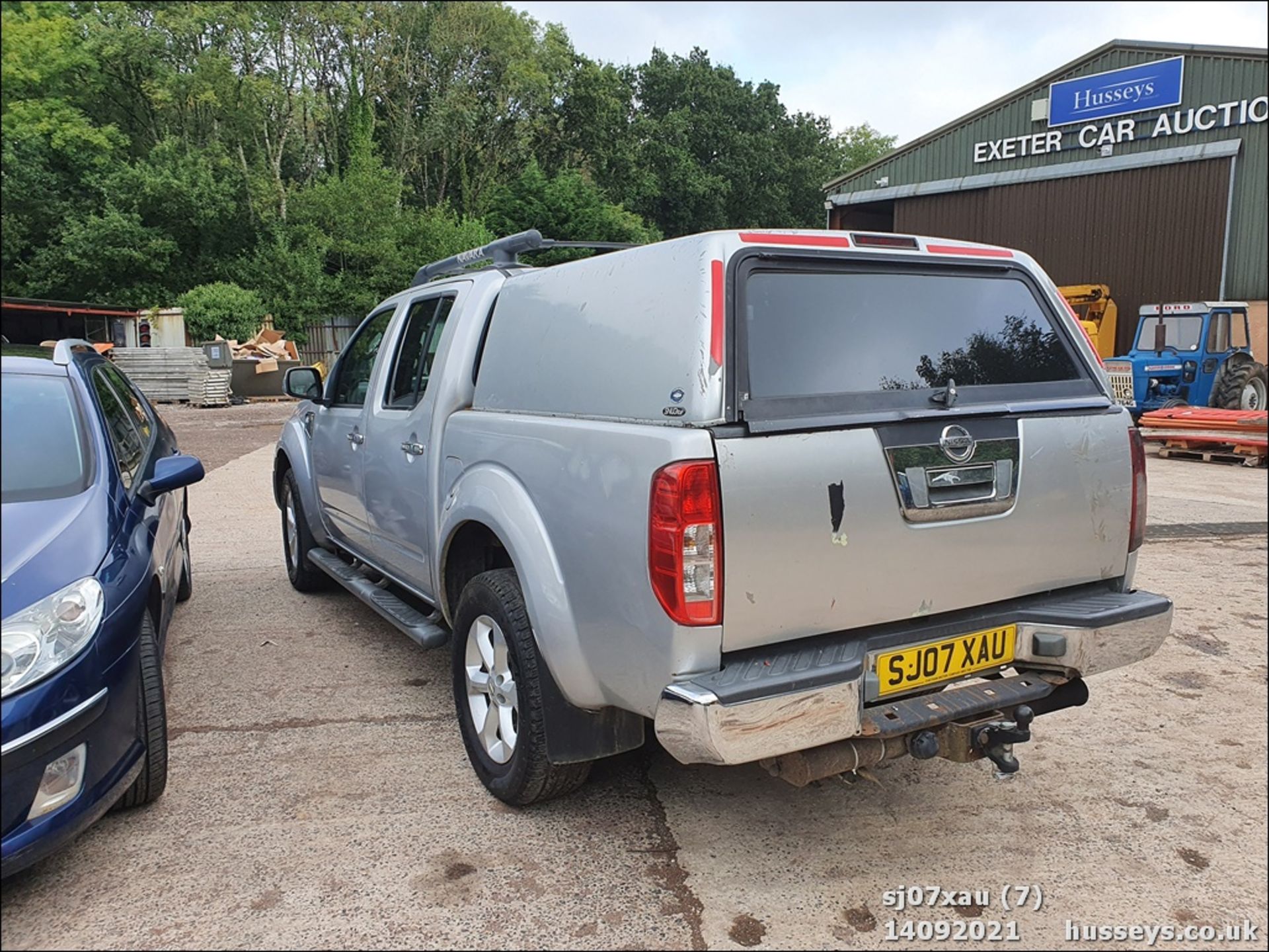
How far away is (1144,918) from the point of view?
2.53m

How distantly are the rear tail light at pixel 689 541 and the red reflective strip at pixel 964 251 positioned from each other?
1296mm

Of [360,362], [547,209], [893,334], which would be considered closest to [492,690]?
[893,334]

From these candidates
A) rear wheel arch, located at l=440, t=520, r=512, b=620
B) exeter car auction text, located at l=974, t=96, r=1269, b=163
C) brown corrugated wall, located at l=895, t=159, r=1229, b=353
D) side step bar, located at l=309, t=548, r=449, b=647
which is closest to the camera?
rear wheel arch, located at l=440, t=520, r=512, b=620

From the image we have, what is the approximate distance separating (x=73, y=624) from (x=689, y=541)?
1.81 m

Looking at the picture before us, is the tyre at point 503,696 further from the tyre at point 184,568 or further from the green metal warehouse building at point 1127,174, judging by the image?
the green metal warehouse building at point 1127,174

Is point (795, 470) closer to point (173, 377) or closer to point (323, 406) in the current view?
point (323, 406)

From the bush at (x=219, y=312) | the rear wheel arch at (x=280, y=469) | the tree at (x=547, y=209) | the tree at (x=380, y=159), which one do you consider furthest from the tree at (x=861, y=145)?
the rear wheel arch at (x=280, y=469)

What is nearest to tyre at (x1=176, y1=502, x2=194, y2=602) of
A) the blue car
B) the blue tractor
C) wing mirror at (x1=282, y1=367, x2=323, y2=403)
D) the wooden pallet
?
wing mirror at (x1=282, y1=367, x2=323, y2=403)

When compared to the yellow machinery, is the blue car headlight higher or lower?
lower

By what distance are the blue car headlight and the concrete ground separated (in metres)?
0.71

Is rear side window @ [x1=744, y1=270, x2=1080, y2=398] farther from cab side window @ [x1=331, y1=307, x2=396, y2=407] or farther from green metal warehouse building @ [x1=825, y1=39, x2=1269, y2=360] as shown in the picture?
green metal warehouse building @ [x1=825, y1=39, x2=1269, y2=360]

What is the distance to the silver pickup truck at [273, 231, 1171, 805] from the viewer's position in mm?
2453

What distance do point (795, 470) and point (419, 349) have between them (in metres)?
2.37

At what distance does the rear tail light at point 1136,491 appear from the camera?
123 inches
